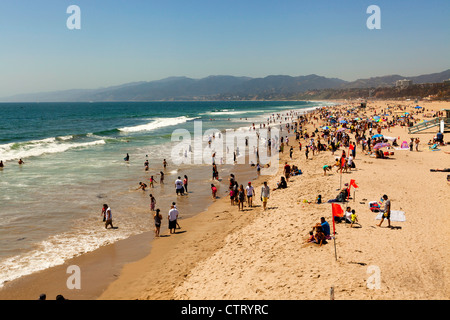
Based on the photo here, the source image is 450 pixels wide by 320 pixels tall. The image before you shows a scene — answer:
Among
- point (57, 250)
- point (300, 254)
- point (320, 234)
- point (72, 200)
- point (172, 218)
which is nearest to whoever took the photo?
point (300, 254)

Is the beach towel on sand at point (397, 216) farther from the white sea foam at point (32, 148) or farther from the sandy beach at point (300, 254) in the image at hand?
the white sea foam at point (32, 148)

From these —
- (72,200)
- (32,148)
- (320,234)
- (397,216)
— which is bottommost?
(72,200)

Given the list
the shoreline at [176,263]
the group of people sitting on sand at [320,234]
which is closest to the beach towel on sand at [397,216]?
the shoreline at [176,263]

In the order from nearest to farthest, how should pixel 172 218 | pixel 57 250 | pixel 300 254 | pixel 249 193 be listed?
pixel 300 254 → pixel 57 250 → pixel 172 218 → pixel 249 193

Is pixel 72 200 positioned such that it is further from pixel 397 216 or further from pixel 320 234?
pixel 397 216

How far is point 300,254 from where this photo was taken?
28.8 feet

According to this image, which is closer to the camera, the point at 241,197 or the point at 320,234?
the point at 320,234

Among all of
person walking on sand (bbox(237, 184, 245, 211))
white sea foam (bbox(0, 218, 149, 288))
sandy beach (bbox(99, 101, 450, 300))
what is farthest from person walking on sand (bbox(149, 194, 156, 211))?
person walking on sand (bbox(237, 184, 245, 211))

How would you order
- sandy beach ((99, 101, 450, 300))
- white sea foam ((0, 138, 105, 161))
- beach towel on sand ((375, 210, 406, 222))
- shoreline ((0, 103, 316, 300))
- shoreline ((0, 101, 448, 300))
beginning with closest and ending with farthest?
sandy beach ((99, 101, 450, 300))
shoreline ((0, 101, 448, 300))
shoreline ((0, 103, 316, 300))
beach towel on sand ((375, 210, 406, 222))
white sea foam ((0, 138, 105, 161))

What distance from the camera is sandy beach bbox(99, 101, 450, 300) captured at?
275 inches

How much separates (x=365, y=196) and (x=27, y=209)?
1609cm

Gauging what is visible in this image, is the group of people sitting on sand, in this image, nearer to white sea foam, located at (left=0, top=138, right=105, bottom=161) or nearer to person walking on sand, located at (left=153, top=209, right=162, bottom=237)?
person walking on sand, located at (left=153, top=209, right=162, bottom=237)

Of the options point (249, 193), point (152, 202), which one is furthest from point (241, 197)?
point (152, 202)

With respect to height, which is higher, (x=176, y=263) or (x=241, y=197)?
(x=241, y=197)
